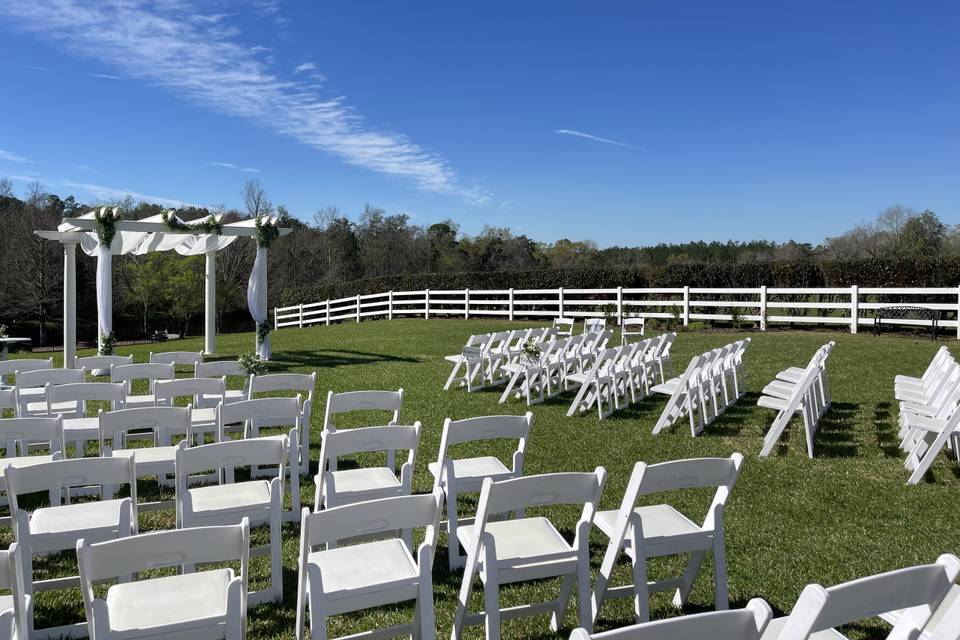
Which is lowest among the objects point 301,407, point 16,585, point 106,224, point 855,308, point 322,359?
point 322,359

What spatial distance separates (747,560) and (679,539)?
3.50 ft

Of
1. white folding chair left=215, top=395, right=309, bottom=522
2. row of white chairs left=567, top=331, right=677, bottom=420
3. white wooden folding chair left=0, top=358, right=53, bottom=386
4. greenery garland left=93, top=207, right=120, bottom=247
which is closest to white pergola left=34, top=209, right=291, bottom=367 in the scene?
greenery garland left=93, top=207, right=120, bottom=247

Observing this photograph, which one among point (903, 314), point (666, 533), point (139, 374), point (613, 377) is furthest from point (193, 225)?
point (903, 314)

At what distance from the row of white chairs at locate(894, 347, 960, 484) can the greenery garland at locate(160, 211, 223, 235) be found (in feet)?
44.7

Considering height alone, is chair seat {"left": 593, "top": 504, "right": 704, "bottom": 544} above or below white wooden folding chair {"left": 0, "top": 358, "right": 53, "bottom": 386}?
below

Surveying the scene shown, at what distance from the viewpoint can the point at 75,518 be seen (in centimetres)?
362

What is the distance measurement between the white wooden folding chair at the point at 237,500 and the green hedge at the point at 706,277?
1919 cm

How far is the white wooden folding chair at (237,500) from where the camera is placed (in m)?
3.48

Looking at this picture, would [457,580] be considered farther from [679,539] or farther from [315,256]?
[315,256]

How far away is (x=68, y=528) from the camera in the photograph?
11.4 feet

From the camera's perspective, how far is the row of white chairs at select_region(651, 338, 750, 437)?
7301mm

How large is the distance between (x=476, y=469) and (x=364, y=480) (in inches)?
30.9

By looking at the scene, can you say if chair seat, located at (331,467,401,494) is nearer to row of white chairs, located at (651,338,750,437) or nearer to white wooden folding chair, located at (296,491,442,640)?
white wooden folding chair, located at (296,491,442,640)

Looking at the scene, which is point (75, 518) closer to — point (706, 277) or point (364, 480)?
point (364, 480)
